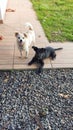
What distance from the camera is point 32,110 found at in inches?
158

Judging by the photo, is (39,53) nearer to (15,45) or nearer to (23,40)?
(23,40)

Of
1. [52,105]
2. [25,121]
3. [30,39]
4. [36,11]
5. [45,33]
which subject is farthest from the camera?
[36,11]

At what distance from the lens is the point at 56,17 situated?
25.8ft

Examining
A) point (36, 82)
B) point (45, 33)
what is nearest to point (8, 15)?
point (45, 33)

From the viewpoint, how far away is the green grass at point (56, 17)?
6.64 meters

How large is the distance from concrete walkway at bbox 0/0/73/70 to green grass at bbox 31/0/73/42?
19cm

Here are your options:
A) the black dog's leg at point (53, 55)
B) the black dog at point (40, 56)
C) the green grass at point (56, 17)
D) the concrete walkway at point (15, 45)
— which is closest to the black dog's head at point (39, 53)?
the black dog at point (40, 56)

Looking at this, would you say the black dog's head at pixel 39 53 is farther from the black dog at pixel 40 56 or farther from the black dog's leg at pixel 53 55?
the black dog's leg at pixel 53 55

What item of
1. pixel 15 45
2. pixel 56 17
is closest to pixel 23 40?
pixel 15 45

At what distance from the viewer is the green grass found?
6637 mm

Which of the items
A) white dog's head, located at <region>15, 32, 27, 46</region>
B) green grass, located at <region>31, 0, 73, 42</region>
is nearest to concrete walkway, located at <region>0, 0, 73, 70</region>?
green grass, located at <region>31, 0, 73, 42</region>

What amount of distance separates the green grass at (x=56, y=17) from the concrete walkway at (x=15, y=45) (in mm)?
191

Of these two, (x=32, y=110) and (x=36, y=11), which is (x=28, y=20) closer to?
(x=36, y=11)

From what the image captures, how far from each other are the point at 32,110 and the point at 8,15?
4.75 meters
